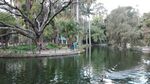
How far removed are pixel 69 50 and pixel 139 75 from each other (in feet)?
80.5

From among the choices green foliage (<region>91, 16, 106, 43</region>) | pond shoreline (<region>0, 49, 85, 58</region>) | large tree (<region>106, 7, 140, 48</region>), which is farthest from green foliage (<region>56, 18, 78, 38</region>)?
green foliage (<region>91, 16, 106, 43</region>)

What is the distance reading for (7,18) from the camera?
4362 cm

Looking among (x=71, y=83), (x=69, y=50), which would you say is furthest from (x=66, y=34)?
(x=71, y=83)

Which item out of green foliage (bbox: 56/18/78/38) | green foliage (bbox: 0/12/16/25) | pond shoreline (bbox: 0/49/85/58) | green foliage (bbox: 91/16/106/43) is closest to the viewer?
pond shoreline (bbox: 0/49/85/58)

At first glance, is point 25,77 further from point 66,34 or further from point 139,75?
point 66,34

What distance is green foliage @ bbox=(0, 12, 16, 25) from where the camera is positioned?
140 ft

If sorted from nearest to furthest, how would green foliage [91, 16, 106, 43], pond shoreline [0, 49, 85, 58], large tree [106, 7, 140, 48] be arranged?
1. pond shoreline [0, 49, 85, 58]
2. large tree [106, 7, 140, 48]
3. green foliage [91, 16, 106, 43]

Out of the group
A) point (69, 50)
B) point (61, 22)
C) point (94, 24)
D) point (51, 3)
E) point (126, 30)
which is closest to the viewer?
point (51, 3)

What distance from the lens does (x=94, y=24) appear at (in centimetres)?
9612

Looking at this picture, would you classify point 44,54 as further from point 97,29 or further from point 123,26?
point 97,29

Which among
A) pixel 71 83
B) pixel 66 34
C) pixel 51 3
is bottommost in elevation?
pixel 71 83

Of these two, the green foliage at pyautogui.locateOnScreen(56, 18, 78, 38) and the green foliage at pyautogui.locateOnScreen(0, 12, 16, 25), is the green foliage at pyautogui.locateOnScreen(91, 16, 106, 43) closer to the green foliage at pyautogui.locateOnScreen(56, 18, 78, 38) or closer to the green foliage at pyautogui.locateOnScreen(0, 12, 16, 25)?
the green foliage at pyautogui.locateOnScreen(56, 18, 78, 38)

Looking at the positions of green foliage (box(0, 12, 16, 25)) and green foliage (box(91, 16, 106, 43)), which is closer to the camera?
green foliage (box(0, 12, 16, 25))

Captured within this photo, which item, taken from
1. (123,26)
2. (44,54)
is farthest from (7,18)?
(123,26)
